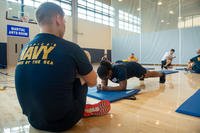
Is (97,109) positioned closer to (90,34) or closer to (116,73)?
(116,73)

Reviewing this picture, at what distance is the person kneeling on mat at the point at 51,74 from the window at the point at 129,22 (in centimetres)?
1065

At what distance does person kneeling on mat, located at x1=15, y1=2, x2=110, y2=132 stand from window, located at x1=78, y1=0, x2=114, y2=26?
1239cm

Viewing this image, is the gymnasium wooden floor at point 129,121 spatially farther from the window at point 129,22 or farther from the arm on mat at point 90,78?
the window at point 129,22

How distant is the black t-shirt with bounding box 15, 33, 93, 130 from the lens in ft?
3.79

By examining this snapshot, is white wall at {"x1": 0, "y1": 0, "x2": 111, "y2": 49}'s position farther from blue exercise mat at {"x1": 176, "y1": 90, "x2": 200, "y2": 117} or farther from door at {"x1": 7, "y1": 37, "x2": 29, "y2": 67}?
blue exercise mat at {"x1": 176, "y1": 90, "x2": 200, "y2": 117}

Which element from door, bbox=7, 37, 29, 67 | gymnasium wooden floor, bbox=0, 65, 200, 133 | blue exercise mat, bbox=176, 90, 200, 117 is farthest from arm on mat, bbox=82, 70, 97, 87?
door, bbox=7, 37, 29, 67

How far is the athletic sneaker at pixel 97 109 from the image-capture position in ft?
5.57

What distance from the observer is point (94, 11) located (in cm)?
1495

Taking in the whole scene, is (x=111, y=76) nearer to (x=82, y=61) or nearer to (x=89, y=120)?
(x=89, y=120)

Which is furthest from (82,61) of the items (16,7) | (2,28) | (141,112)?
(2,28)

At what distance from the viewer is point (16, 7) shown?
8.24 m

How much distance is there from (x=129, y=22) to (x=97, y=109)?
10398 millimetres

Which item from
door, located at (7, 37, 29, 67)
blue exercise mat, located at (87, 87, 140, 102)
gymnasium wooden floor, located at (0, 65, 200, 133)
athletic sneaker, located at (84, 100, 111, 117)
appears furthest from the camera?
door, located at (7, 37, 29, 67)

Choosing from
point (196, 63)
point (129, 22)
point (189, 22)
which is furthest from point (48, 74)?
point (189, 22)
